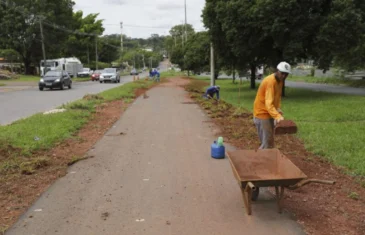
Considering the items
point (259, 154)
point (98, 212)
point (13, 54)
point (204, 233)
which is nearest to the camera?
point (204, 233)

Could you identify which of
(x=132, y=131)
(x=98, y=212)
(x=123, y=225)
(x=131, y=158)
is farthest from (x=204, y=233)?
(x=132, y=131)

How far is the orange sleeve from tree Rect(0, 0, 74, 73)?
4977 cm

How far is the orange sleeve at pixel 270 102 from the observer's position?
553cm

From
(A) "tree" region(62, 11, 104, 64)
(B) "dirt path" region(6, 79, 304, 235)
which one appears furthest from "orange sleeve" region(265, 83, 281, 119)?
(A) "tree" region(62, 11, 104, 64)

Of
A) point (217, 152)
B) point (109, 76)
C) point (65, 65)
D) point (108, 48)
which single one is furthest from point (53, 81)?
point (108, 48)

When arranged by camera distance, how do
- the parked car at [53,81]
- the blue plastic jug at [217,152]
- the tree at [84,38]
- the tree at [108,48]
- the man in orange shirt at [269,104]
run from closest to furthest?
the man in orange shirt at [269,104] → the blue plastic jug at [217,152] → the parked car at [53,81] → the tree at [84,38] → the tree at [108,48]

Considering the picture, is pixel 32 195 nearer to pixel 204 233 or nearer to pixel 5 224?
pixel 5 224

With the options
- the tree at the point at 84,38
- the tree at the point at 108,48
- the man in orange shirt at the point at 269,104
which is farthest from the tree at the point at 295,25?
the tree at the point at 108,48

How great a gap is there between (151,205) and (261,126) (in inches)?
82.1

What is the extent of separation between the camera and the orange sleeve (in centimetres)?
553

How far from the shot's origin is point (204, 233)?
14.5ft

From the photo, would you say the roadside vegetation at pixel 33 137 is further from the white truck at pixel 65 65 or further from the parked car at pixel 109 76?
the white truck at pixel 65 65

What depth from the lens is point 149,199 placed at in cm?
552

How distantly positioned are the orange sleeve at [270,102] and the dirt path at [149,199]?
119 centimetres
